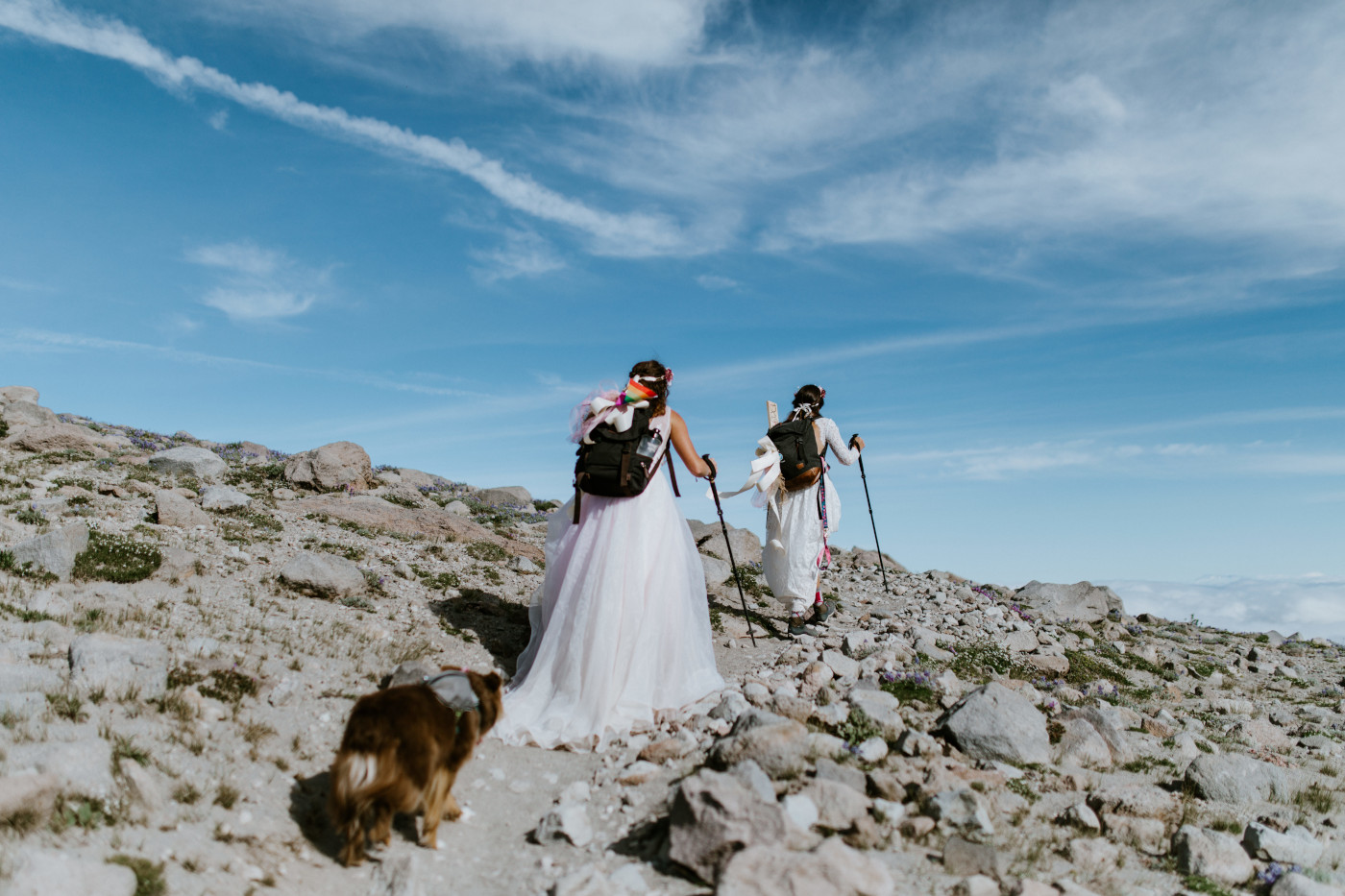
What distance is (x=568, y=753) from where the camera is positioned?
25.8ft

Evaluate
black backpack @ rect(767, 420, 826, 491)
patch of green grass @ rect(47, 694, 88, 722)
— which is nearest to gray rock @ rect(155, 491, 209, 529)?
patch of green grass @ rect(47, 694, 88, 722)

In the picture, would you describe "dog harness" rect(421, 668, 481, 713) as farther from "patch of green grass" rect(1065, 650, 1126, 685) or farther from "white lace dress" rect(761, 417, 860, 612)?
"patch of green grass" rect(1065, 650, 1126, 685)

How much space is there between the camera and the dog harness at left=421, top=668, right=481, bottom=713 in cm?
605

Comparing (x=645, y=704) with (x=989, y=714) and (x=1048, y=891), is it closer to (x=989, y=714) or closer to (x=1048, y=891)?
(x=989, y=714)

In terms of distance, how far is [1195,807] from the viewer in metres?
7.79

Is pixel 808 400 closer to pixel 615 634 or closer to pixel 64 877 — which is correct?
pixel 615 634

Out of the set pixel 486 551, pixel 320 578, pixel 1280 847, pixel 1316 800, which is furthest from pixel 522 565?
pixel 1316 800

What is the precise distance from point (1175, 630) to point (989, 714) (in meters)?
17.6

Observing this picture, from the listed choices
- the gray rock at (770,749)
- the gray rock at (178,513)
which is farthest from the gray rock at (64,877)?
the gray rock at (178,513)

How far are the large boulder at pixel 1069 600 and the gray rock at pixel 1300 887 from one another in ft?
48.5

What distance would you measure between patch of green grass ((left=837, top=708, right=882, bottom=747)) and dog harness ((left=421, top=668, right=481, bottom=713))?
3.58 metres

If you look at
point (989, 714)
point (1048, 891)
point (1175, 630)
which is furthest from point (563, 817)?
point (1175, 630)

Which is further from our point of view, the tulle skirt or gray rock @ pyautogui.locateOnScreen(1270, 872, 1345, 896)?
the tulle skirt

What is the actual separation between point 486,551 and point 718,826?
11247mm
